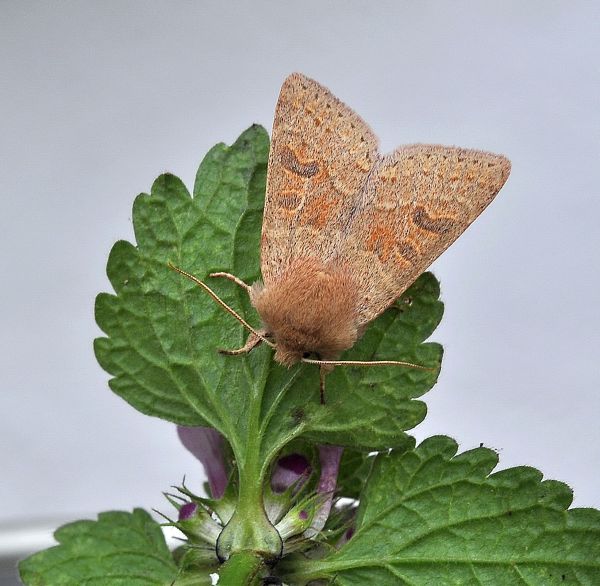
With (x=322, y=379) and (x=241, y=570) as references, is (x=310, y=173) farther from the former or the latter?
(x=241, y=570)

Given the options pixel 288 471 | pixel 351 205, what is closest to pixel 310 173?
pixel 351 205

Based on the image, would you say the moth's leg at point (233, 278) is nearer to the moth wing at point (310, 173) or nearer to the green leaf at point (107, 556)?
the moth wing at point (310, 173)

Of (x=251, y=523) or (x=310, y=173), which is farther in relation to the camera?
(x=310, y=173)

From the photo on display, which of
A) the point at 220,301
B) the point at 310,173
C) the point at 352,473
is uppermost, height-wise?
the point at 310,173

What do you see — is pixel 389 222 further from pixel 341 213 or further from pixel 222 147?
pixel 222 147

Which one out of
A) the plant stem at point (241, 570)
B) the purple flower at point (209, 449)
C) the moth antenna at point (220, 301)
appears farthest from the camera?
the purple flower at point (209, 449)

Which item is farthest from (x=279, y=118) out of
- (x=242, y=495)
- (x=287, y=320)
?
(x=242, y=495)

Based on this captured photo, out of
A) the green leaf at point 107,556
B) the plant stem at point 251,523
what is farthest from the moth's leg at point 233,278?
the green leaf at point 107,556
